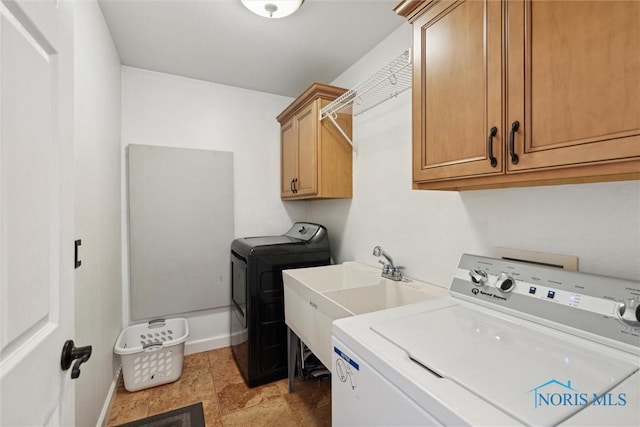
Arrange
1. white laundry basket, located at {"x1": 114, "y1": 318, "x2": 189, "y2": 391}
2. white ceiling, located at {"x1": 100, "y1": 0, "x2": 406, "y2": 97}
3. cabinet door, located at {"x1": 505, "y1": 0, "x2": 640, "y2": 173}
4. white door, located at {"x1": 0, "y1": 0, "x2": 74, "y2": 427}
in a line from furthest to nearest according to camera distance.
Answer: white laundry basket, located at {"x1": 114, "y1": 318, "x2": 189, "y2": 391}
white ceiling, located at {"x1": 100, "y1": 0, "x2": 406, "y2": 97}
cabinet door, located at {"x1": 505, "y1": 0, "x2": 640, "y2": 173}
white door, located at {"x1": 0, "y1": 0, "x2": 74, "y2": 427}

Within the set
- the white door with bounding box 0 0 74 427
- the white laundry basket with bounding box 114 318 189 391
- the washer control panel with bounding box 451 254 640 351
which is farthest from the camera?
the white laundry basket with bounding box 114 318 189 391

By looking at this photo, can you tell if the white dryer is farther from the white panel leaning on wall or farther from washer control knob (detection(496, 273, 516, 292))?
the white panel leaning on wall

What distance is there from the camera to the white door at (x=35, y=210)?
0.52 meters

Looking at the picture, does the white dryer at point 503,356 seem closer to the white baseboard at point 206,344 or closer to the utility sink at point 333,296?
the utility sink at point 333,296

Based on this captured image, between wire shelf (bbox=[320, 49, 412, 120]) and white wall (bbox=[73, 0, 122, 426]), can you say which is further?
wire shelf (bbox=[320, 49, 412, 120])

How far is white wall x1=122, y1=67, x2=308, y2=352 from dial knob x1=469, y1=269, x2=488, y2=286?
208cm

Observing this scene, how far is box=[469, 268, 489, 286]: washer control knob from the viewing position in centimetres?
113

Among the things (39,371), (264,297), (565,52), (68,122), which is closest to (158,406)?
(264,297)

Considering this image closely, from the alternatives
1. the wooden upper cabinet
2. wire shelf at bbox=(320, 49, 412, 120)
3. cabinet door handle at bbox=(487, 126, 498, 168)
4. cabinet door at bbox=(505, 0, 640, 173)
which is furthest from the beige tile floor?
wire shelf at bbox=(320, 49, 412, 120)

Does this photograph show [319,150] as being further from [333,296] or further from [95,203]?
[95,203]

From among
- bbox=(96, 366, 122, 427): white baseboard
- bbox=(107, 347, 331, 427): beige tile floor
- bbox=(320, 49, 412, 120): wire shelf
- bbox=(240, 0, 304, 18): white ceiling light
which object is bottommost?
bbox=(107, 347, 331, 427): beige tile floor

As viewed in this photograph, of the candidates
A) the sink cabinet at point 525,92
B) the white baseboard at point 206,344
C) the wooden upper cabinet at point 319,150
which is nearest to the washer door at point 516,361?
the sink cabinet at point 525,92

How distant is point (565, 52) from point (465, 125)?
1.05ft

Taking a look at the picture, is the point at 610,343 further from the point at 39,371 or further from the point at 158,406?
the point at 158,406
